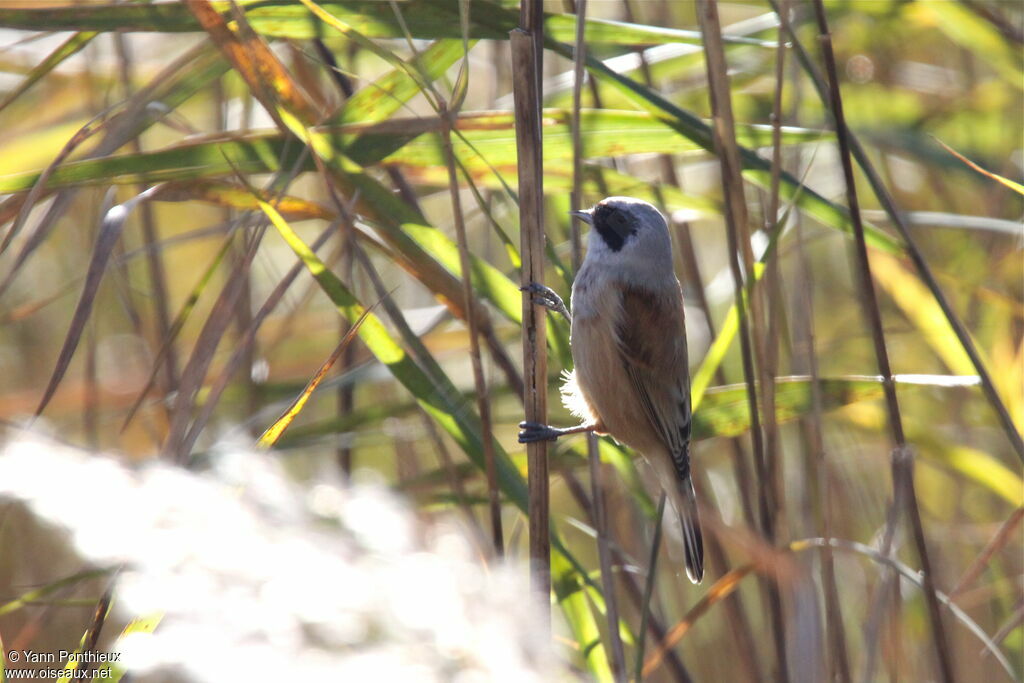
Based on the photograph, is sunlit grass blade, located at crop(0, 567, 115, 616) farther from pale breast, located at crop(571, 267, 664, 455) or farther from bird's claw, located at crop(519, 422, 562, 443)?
pale breast, located at crop(571, 267, 664, 455)

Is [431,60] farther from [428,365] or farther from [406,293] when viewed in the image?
[406,293]

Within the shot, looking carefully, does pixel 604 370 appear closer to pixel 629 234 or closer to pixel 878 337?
pixel 629 234

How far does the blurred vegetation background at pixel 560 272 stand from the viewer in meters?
2.02

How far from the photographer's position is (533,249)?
1.95m

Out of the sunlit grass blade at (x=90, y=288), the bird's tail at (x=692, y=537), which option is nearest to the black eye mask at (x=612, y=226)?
the bird's tail at (x=692, y=537)

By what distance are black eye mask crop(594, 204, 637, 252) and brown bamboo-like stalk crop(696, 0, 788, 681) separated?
0.50 m

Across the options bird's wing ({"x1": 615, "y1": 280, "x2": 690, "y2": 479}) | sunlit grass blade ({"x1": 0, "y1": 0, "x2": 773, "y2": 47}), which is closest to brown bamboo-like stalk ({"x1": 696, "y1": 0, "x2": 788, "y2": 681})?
sunlit grass blade ({"x1": 0, "y1": 0, "x2": 773, "y2": 47})

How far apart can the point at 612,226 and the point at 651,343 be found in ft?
1.28

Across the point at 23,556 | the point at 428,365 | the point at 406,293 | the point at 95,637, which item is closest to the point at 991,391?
the point at 428,365

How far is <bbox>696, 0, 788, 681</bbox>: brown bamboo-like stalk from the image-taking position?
2062mm

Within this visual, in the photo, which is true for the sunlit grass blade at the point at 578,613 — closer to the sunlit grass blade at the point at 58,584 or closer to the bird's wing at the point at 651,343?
the bird's wing at the point at 651,343

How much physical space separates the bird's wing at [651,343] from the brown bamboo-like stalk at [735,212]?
525 millimetres

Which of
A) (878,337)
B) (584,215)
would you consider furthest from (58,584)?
(878,337)

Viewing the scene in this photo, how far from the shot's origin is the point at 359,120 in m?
2.15
